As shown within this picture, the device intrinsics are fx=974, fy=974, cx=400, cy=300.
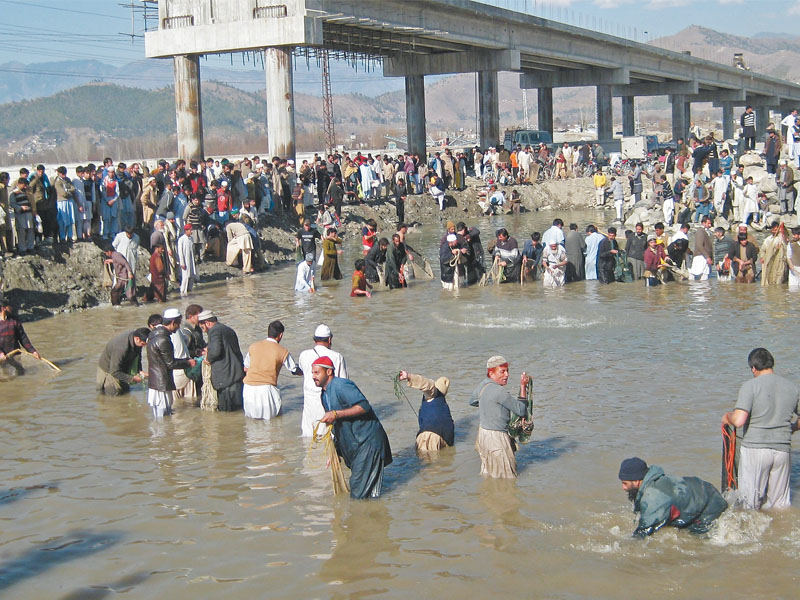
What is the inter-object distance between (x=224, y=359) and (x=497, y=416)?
4.14 m

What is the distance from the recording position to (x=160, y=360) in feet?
37.8

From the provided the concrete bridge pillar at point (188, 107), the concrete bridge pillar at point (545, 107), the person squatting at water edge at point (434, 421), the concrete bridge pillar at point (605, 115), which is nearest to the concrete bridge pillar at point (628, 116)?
the concrete bridge pillar at point (605, 115)

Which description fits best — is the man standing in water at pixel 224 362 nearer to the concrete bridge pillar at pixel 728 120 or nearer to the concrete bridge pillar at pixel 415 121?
the concrete bridge pillar at pixel 415 121

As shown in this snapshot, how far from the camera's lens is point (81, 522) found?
853 cm

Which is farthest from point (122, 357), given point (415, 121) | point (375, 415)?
point (415, 121)

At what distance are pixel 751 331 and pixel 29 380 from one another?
438 inches

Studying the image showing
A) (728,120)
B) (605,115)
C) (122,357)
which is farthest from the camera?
(728,120)

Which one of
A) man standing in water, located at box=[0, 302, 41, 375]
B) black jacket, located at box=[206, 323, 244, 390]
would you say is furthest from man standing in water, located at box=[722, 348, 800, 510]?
man standing in water, located at box=[0, 302, 41, 375]

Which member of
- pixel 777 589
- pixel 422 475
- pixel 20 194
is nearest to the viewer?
pixel 777 589

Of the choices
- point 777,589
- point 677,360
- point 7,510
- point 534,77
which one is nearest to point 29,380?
point 7,510

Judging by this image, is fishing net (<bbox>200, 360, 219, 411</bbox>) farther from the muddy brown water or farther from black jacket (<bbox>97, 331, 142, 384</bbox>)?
black jacket (<bbox>97, 331, 142, 384</bbox>)

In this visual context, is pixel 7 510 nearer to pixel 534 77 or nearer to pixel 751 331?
pixel 751 331

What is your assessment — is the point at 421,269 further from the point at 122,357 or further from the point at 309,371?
the point at 309,371

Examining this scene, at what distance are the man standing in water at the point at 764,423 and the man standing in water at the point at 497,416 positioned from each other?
76.1 inches
